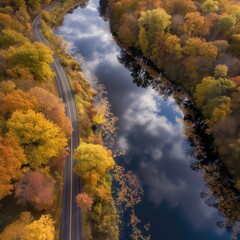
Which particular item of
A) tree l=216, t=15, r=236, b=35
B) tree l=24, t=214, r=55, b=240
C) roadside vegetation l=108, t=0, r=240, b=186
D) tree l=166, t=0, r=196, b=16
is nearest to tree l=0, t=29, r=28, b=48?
roadside vegetation l=108, t=0, r=240, b=186

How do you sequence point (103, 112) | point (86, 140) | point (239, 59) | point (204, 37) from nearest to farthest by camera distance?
point (86, 140)
point (103, 112)
point (239, 59)
point (204, 37)

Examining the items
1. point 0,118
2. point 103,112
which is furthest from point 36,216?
point 103,112

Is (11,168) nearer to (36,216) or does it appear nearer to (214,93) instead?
(36,216)

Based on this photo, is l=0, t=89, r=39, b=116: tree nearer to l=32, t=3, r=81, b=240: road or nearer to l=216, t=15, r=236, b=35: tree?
l=32, t=3, r=81, b=240: road

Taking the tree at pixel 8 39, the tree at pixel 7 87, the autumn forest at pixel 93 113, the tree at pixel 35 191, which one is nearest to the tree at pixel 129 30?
the autumn forest at pixel 93 113

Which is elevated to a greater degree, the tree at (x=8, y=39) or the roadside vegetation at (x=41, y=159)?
the tree at (x=8, y=39)

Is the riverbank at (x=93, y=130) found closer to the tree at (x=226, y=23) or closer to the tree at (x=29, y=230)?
the tree at (x=29, y=230)
